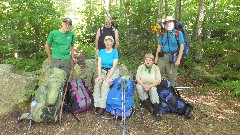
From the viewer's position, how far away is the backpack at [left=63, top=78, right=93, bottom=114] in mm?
6008

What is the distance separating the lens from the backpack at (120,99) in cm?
590

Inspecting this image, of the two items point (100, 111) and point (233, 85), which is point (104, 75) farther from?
point (233, 85)

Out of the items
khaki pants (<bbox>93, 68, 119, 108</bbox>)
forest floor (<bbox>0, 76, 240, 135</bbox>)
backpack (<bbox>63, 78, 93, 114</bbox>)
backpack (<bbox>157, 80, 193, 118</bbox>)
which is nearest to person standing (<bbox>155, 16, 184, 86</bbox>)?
backpack (<bbox>157, 80, 193, 118</bbox>)

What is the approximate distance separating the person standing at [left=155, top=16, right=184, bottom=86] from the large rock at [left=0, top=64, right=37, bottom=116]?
147 inches

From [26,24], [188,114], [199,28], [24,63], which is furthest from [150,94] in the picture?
[199,28]

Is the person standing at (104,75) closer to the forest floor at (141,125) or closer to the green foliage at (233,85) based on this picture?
the forest floor at (141,125)

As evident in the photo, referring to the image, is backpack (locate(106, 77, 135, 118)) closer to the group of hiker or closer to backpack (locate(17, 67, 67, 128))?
the group of hiker

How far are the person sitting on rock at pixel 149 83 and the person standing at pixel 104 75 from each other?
710 mm

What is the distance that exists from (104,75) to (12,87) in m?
2.54

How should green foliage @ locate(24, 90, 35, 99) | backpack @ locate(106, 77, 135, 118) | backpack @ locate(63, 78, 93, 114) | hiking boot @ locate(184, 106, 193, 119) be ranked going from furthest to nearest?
1. green foliage @ locate(24, 90, 35, 99)
2. hiking boot @ locate(184, 106, 193, 119)
3. backpack @ locate(63, 78, 93, 114)
4. backpack @ locate(106, 77, 135, 118)

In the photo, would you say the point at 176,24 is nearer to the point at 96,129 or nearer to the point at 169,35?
the point at 169,35

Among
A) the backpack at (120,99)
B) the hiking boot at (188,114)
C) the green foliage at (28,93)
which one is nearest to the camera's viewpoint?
the backpack at (120,99)

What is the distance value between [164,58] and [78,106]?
2.73m

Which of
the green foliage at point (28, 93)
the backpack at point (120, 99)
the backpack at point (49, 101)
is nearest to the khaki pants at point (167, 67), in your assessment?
the backpack at point (120, 99)
